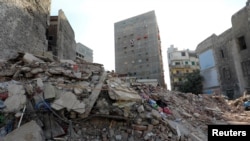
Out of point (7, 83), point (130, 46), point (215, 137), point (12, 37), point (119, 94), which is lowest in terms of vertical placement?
point (215, 137)

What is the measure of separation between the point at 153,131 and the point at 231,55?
59.9 feet

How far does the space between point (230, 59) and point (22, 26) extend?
64.3 ft

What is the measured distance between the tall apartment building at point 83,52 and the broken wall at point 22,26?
17.5 metres

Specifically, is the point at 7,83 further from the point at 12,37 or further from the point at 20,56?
the point at 12,37

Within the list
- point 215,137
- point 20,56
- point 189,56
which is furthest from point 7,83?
point 189,56

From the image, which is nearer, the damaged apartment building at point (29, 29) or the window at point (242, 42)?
the damaged apartment building at point (29, 29)

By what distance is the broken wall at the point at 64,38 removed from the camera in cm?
1504

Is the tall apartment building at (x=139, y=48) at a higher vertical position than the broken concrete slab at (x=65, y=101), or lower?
higher

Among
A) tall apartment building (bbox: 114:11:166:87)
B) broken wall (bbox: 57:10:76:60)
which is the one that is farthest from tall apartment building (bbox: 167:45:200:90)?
broken wall (bbox: 57:10:76:60)

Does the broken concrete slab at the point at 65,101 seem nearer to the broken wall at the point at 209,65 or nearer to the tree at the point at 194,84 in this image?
the broken wall at the point at 209,65

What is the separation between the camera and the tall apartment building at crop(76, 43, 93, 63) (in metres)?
30.2

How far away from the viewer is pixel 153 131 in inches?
155

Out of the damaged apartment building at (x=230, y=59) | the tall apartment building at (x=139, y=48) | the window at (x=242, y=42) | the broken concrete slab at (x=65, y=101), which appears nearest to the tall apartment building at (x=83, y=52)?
the tall apartment building at (x=139, y=48)

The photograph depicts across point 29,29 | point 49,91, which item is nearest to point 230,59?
point 29,29
